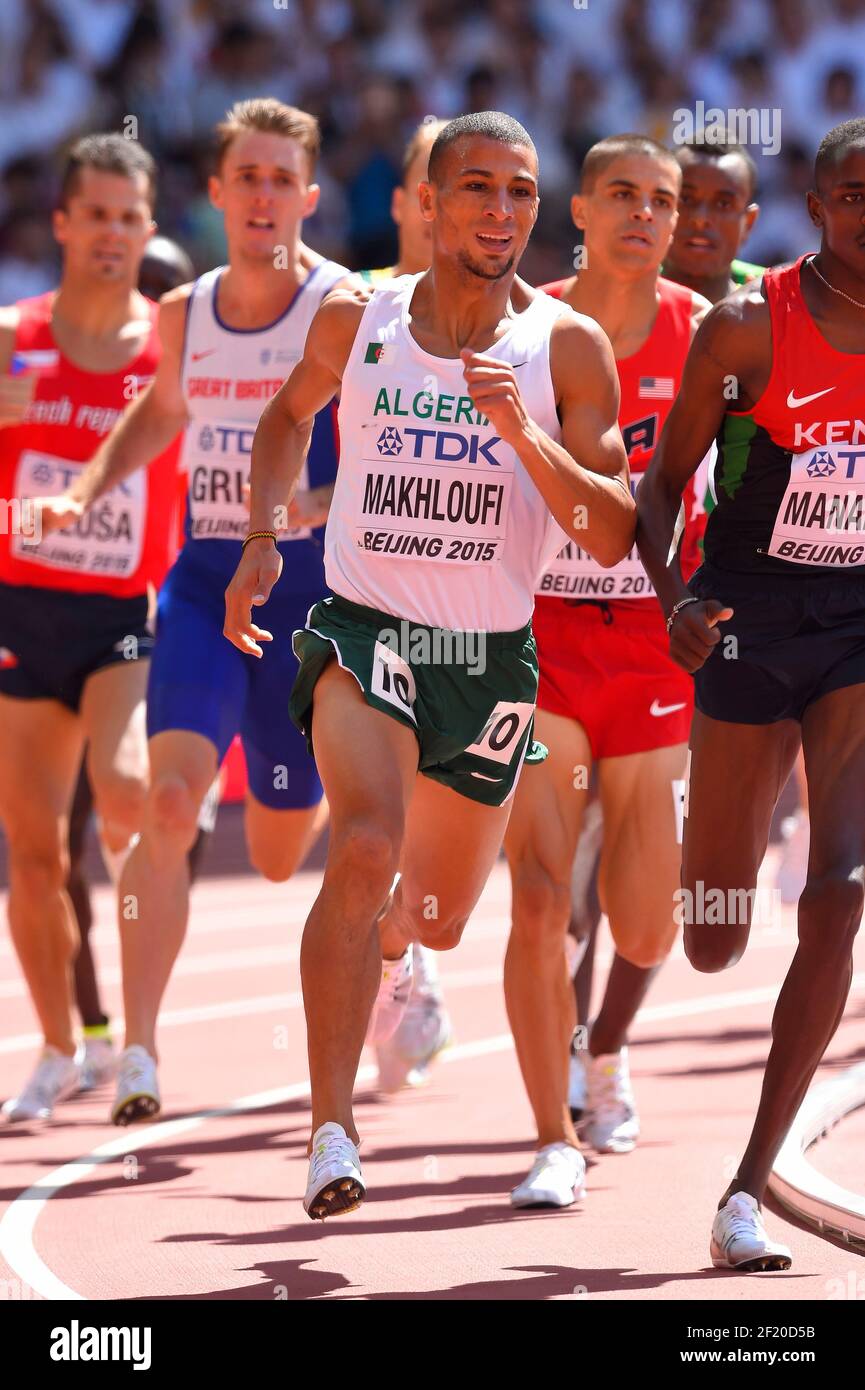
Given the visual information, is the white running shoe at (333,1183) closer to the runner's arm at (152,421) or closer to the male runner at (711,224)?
the runner's arm at (152,421)

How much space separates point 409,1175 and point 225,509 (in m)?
2.25

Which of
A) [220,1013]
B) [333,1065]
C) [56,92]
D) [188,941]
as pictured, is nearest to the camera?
[333,1065]

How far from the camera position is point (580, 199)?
24.0 ft

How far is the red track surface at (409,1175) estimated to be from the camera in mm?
5445

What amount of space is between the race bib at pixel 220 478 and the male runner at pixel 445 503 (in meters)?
1.62

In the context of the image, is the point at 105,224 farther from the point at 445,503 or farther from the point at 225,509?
the point at 445,503

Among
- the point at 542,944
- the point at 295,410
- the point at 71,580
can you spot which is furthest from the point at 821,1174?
the point at 71,580

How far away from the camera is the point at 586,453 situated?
568cm

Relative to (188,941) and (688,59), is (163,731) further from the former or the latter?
(688,59)

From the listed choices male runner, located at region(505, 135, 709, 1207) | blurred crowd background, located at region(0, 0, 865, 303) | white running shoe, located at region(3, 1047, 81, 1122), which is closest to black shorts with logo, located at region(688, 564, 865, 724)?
male runner, located at region(505, 135, 709, 1207)

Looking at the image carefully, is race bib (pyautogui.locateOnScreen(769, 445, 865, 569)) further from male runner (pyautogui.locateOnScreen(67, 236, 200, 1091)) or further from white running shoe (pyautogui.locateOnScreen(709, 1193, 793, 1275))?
male runner (pyautogui.locateOnScreen(67, 236, 200, 1091))

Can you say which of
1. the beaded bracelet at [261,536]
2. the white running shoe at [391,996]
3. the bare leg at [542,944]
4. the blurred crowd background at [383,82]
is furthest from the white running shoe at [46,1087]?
the blurred crowd background at [383,82]
